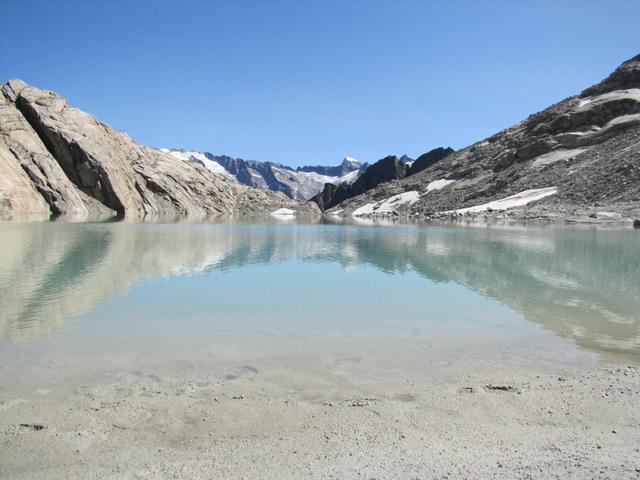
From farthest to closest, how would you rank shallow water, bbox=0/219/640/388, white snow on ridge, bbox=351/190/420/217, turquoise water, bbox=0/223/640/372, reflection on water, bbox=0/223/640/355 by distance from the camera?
white snow on ridge, bbox=351/190/420/217 < reflection on water, bbox=0/223/640/355 < turquoise water, bbox=0/223/640/372 < shallow water, bbox=0/219/640/388

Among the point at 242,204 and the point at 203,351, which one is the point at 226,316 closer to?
the point at 203,351

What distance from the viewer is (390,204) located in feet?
428

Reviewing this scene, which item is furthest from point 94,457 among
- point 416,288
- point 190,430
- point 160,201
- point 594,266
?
point 160,201

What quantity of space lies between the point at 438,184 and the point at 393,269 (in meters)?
109

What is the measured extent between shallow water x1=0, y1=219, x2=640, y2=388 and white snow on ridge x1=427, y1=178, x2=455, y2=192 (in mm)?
98869

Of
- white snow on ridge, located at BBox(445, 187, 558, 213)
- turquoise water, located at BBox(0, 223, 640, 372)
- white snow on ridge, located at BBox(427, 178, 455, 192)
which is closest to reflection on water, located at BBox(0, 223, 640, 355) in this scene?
turquoise water, located at BBox(0, 223, 640, 372)

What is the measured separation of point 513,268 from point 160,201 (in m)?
97.7

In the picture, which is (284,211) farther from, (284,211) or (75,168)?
(75,168)

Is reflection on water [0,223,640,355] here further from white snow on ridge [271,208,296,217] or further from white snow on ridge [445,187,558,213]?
white snow on ridge [271,208,296,217]

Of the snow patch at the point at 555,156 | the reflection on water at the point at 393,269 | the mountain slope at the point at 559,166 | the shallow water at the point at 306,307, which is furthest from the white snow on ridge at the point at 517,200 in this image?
the shallow water at the point at 306,307

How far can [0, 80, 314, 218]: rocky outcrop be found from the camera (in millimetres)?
79812

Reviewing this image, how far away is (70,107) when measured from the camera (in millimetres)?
101750

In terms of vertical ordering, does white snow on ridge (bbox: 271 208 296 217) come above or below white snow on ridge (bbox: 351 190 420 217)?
below

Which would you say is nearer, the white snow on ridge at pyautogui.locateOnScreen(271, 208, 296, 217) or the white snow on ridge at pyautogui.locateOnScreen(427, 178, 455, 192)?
the white snow on ridge at pyautogui.locateOnScreen(427, 178, 455, 192)
